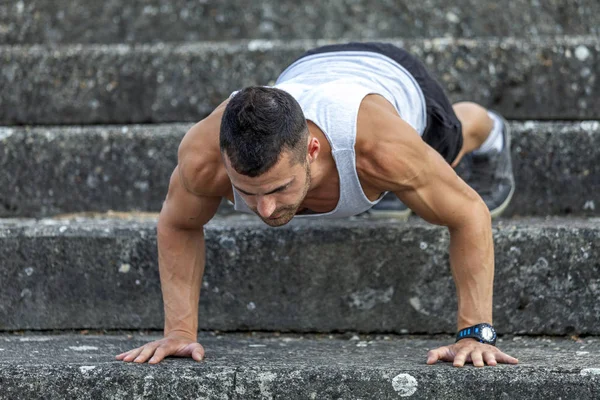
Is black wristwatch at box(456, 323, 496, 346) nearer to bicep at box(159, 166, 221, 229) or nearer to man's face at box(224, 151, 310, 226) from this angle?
man's face at box(224, 151, 310, 226)

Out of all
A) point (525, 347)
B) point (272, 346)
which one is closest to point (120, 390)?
point (272, 346)

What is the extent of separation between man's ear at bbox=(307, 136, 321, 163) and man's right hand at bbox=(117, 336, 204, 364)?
0.54 m

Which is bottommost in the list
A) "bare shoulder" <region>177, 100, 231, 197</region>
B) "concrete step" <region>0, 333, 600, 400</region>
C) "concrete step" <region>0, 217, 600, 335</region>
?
"concrete step" <region>0, 333, 600, 400</region>

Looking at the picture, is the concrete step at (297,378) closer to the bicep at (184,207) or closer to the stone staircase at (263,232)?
the stone staircase at (263,232)

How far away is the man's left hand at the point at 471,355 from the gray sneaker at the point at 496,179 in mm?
821

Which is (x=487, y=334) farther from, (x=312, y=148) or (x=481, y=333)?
(x=312, y=148)

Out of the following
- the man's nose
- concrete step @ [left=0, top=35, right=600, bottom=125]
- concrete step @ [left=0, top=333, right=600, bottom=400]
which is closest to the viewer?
concrete step @ [left=0, top=333, right=600, bottom=400]

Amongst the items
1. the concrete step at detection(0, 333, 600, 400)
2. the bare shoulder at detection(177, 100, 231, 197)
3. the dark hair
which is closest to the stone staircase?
the concrete step at detection(0, 333, 600, 400)

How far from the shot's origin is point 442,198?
221 cm

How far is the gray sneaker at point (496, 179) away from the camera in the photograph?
2.85 meters

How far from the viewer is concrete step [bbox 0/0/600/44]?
368cm

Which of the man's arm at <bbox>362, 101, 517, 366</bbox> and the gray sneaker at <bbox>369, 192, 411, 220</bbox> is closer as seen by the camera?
the man's arm at <bbox>362, 101, 517, 366</bbox>

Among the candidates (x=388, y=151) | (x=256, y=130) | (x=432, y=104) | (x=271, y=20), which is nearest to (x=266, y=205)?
(x=256, y=130)

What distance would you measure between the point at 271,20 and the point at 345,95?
60.8 inches
